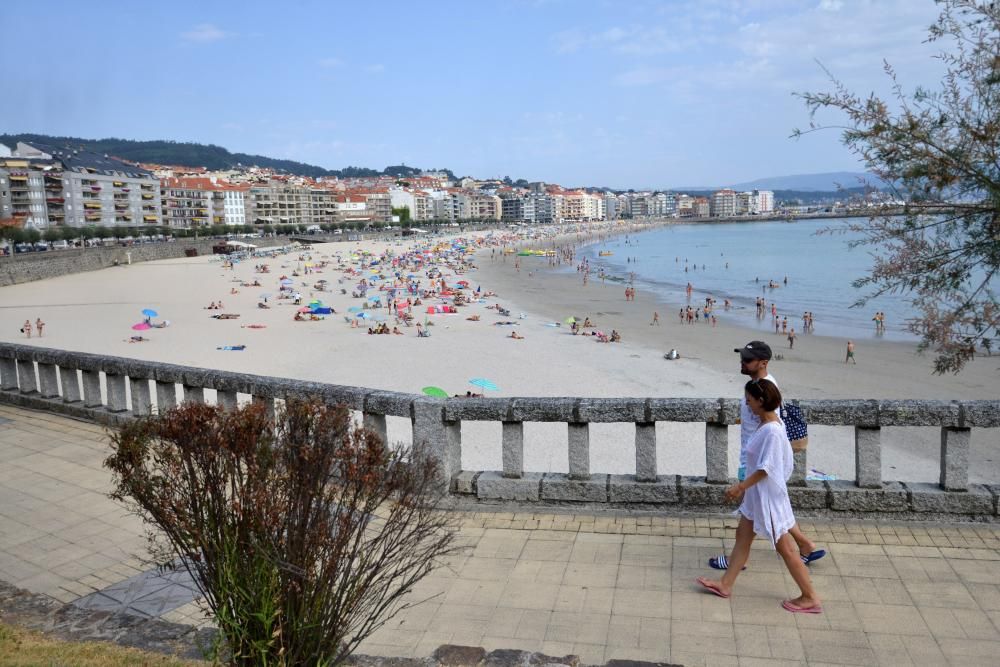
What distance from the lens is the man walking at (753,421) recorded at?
452cm

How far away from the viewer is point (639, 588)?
4652 mm

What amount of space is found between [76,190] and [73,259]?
183 ft

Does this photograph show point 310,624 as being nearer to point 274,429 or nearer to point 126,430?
point 274,429

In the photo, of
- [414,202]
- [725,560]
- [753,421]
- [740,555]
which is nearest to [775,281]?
[725,560]

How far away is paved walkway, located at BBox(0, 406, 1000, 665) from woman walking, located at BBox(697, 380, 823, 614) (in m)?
0.12

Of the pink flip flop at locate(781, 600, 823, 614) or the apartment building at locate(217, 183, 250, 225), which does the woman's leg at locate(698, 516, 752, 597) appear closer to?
the pink flip flop at locate(781, 600, 823, 614)

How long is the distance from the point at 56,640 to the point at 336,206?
15883 cm

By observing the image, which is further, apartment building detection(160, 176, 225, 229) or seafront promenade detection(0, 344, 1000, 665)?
apartment building detection(160, 176, 225, 229)

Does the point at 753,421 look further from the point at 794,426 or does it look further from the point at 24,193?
the point at 24,193

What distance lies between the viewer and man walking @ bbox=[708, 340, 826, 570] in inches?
178

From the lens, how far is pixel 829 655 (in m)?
3.81

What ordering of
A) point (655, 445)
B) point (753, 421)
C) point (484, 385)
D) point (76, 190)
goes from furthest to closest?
point (76, 190) → point (484, 385) → point (655, 445) → point (753, 421)

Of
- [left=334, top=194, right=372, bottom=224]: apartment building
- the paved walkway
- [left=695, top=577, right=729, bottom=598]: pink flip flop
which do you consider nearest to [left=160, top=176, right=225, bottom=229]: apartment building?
[left=334, top=194, right=372, bottom=224]: apartment building

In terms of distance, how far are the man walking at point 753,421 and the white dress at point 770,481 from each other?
0.46 feet
